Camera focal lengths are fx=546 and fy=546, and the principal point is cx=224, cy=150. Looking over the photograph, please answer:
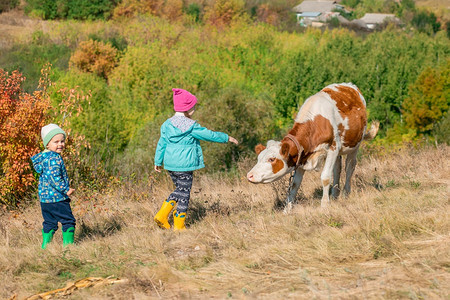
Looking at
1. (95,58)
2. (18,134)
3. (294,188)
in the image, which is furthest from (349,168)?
(95,58)

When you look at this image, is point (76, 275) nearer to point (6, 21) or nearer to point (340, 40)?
point (340, 40)

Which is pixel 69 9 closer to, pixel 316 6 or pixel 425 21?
pixel 425 21

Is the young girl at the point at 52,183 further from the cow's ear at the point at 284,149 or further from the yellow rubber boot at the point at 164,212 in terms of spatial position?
the cow's ear at the point at 284,149

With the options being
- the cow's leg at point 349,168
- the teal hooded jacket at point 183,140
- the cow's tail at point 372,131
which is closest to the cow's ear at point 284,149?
the teal hooded jacket at point 183,140

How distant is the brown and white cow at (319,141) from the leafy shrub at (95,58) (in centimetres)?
3467

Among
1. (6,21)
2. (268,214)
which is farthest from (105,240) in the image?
(6,21)

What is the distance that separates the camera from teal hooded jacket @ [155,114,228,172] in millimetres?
6246

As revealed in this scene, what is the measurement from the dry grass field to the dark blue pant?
255 millimetres

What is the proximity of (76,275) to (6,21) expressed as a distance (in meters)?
51.7

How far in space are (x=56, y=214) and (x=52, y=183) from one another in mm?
337

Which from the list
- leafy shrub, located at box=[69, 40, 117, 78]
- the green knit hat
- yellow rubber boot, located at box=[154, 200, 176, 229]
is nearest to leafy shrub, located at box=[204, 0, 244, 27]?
leafy shrub, located at box=[69, 40, 117, 78]

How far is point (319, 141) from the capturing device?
23.2ft

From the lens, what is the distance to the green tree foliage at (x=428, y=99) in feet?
122

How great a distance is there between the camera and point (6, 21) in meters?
51.1
